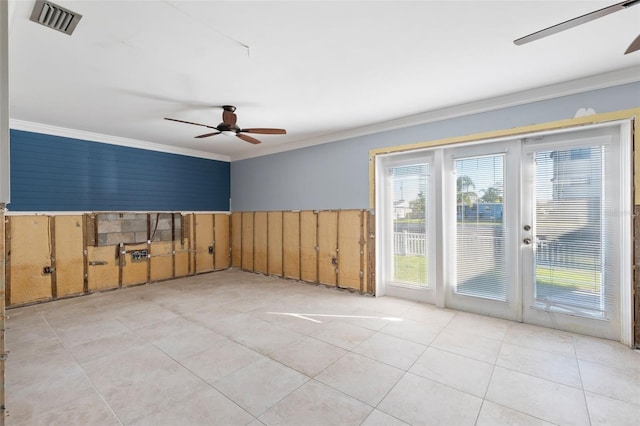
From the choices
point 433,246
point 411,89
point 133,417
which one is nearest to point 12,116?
point 133,417

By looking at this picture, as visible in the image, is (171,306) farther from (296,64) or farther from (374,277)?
(296,64)

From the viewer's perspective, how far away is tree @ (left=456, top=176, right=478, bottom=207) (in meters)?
4.05

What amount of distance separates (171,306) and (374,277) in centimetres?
318

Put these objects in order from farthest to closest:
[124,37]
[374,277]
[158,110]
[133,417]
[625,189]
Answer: [374,277]
[158,110]
[625,189]
[124,37]
[133,417]

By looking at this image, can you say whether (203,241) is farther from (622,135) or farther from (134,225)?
(622,135)

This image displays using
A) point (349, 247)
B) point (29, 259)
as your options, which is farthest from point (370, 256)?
point (29, 259)

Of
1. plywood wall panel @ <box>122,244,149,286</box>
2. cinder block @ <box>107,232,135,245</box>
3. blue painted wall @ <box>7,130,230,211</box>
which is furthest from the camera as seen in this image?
plywood wall panel @ <box>122,244,149,286</box>

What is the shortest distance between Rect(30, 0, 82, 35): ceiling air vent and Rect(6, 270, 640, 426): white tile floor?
280 cm

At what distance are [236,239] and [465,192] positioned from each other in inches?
206

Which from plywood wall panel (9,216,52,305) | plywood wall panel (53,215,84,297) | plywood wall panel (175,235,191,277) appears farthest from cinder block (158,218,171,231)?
plywood wall panel (9,216,52,305)

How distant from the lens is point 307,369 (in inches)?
103

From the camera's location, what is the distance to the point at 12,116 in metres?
4.26

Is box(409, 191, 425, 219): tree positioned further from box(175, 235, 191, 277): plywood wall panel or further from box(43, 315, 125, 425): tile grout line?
box(175, 235, 191, 277): plywood wall panel

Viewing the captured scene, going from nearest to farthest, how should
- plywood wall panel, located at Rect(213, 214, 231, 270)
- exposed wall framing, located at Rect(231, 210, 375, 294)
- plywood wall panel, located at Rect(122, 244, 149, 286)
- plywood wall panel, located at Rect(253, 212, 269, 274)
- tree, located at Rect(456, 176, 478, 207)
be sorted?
tree, located at Rect(456, 176, 478, 207), exposed wall framing, located at Rect(231, 210, 375, 294), plywood wall panel, located at Rect(122, 244, 149, 286), plywood wall panel, located at Rect(253, 212, 269, 274), plywood wall panel, located at Rect(213, 214, 231, 270)
